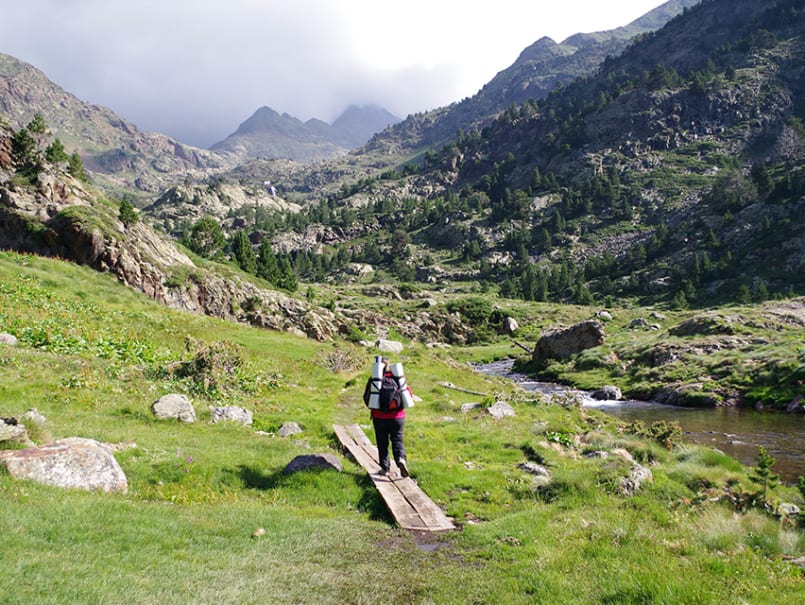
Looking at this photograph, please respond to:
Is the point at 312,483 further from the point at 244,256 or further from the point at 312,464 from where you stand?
the point at 244,256

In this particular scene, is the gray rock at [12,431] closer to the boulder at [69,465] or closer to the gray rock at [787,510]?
the boulder at [69,465]

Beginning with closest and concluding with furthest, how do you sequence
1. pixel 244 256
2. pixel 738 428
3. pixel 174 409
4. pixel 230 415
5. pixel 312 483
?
pixel 312 483 < pixel 174 409 < pixel 230 415 < pixel 738 428 < pixel 244 256

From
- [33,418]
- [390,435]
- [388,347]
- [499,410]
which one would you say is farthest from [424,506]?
[388,347]

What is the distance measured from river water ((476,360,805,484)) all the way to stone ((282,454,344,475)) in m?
19.5

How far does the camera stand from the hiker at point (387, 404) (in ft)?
42.0

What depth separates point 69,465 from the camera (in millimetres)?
9930

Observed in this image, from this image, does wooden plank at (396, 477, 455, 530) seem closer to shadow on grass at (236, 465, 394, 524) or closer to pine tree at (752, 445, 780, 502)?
shadow on grass at (236, 465, 394, 524)

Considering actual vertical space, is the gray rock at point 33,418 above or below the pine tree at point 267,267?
below

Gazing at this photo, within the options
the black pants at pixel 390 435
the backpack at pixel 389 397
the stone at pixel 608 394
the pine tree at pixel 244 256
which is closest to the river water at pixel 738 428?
the stone at pixel 608 394

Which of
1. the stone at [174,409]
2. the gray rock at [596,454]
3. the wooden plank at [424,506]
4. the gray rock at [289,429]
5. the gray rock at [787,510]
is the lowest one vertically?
the gray rock at [787,510]

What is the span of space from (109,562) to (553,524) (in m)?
8.67

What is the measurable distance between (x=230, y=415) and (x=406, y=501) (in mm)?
9579

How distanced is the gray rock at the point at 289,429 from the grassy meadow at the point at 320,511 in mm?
663

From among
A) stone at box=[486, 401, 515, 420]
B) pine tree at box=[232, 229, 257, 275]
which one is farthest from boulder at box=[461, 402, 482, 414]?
pine tree at box=[232, 229, 257, 275]
